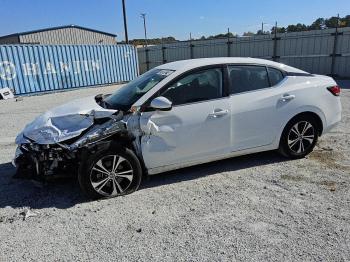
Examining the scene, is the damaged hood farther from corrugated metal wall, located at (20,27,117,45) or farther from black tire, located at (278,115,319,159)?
corrugated metal wall, located at (20,27,117,45)

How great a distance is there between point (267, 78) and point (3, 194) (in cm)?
391

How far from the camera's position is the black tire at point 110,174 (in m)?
3.86

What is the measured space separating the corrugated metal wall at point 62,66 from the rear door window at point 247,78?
13937 millimetres

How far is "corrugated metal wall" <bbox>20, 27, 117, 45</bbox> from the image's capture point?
1176 inches

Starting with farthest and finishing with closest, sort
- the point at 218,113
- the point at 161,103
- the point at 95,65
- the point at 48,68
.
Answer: the point at 95,65
the point at 48,68
the point at 218,113
the point at 161,103

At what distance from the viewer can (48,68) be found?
55.7 ft

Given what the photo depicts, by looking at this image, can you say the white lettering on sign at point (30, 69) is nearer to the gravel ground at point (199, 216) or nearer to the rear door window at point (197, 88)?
the gravel ground at point (199, 216)

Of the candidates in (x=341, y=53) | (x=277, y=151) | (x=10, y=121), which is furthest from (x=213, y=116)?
(x=341, y=53)

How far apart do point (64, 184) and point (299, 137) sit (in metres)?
3.44

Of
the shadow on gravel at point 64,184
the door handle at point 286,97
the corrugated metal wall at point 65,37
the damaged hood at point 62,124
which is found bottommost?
the shadow on gravel at point 64,184

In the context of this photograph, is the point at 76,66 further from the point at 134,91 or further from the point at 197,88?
the point at 197,88

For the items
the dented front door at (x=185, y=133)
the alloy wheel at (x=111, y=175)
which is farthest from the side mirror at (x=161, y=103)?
the alloy wheel at (x=111, y=175)

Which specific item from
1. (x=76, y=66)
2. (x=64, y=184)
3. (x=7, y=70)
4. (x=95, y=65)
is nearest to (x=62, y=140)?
(x=64, y=184)

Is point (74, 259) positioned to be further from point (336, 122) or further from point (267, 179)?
point (336, 122)
